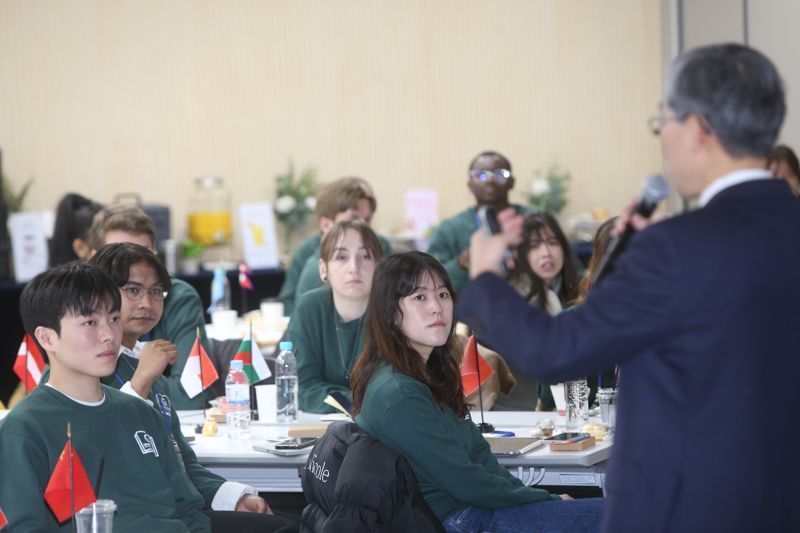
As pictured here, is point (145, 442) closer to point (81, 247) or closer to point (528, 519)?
point (528, 519)

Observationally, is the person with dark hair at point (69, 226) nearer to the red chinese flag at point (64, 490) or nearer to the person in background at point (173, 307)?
the person in background at point (173, 307)

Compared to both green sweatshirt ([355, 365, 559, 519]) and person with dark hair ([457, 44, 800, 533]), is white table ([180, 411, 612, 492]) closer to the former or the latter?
green sweatshirt ([355, 365, 559, 519])

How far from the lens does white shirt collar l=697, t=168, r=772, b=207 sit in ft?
6.37

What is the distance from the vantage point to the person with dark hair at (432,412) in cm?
321

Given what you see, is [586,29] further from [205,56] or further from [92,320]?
[92,320]

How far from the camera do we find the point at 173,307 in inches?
194

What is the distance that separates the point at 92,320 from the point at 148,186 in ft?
22.6

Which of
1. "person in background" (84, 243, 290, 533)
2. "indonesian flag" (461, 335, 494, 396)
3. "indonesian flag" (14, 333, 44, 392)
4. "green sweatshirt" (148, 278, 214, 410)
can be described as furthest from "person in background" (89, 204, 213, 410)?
"indonesian flag" (461, 335, 494, 396)

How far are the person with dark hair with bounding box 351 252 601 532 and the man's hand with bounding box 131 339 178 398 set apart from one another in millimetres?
586

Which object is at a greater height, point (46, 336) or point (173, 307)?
point (46, 336)

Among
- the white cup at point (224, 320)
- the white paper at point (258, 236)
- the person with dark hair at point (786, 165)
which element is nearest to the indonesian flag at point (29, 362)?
the white cup at point (224, 320)

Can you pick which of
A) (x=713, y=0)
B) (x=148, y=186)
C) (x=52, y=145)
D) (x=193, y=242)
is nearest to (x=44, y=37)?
(x=52, y=145)

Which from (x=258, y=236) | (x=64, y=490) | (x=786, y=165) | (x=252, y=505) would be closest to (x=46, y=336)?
(x=64, y=490)

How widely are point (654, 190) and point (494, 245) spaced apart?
29 centimetres
